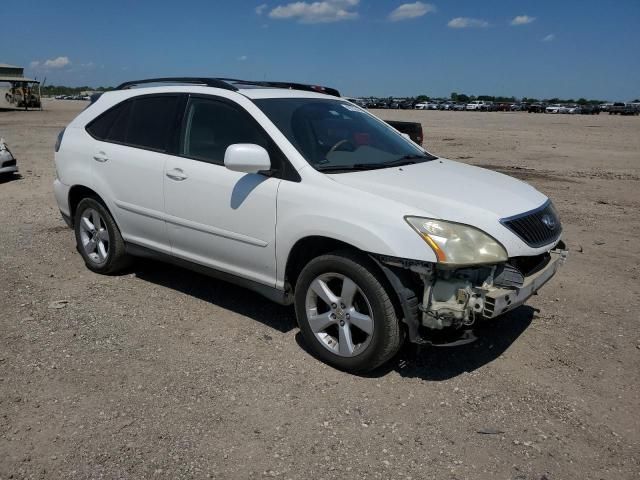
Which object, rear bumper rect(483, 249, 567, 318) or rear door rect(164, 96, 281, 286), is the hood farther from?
rear door rect(164, 96, 281, 286)

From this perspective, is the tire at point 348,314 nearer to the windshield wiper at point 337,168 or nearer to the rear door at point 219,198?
the rear door at point 219,198

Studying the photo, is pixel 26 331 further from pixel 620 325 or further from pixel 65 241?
pixel 620 325

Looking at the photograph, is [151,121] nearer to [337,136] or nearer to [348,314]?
[337,136]

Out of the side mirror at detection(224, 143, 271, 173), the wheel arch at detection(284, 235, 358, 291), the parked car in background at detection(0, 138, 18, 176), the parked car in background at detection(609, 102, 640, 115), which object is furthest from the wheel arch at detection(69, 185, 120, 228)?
the parked car in background at detection(609, 102, 640, 115)

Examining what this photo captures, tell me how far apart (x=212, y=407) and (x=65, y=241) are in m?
4.34

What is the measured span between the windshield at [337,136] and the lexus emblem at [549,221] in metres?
1.12

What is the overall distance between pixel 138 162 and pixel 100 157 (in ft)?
1.91

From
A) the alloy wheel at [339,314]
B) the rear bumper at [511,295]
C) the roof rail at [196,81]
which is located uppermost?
the roof rail at [196,81]

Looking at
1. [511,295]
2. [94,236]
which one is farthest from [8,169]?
[511,295]

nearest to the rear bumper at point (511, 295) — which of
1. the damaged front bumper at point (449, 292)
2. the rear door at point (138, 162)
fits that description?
the damaged front bumper at point (449, 292)

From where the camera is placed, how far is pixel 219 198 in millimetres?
4281

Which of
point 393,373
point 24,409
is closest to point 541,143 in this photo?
point 393,373

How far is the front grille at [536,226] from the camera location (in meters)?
3.64

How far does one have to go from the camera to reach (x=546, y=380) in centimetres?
381
